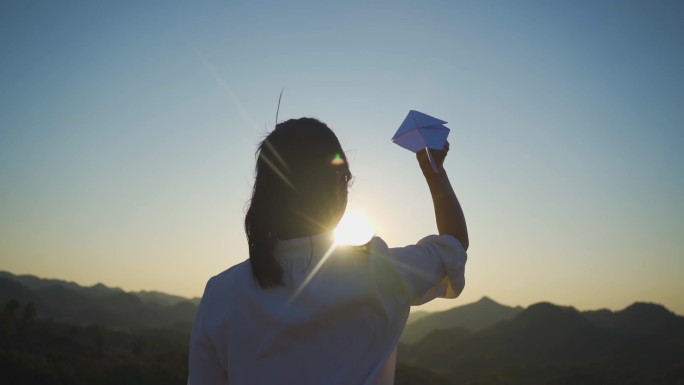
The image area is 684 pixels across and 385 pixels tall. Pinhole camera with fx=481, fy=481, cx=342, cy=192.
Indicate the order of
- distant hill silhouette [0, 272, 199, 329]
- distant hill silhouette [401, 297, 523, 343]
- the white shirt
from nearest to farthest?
the white shirt → distant hill silhouette [0, 272, 199, 329] → distant hill silhouette [401, 297, 523, 343]

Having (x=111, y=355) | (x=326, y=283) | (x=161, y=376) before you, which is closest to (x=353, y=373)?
(x=326, y=283)

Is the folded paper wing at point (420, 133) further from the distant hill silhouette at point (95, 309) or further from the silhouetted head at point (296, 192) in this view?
the distant hill silhouette at point (95, 309)

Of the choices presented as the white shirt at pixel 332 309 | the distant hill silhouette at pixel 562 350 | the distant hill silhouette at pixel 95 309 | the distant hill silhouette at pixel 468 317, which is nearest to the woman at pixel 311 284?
the white shirt at pixel 332 309

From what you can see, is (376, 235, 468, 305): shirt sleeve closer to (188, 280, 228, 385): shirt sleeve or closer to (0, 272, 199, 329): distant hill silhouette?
(188, 280, 228, 385): shirt sleeve

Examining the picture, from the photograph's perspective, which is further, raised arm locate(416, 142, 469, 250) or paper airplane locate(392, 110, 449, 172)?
paper airplane locate(392, 110, 449, 172)

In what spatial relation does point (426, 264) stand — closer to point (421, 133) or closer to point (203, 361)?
point (421, 133)

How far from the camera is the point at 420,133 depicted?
1896 millimetres

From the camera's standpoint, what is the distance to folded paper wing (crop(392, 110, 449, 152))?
74.2 inches

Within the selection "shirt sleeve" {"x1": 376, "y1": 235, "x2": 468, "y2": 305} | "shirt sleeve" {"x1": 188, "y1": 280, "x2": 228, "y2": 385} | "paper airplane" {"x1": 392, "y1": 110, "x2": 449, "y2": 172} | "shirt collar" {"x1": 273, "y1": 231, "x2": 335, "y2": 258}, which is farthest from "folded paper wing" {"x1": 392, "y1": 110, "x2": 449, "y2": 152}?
"shirt sleeve" {"x1": 188, "y1": 280, "x2": 228, "y2": 385}

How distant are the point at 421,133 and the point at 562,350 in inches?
2989

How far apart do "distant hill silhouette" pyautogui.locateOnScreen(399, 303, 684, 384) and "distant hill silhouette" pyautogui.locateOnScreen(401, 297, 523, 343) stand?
3277 centimetres

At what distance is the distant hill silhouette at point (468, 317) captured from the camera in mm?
122625

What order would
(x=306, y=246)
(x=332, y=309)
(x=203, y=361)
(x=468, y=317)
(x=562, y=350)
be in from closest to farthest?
(x=332, y=309) → (x=306, y=246) → (x=203, y=361) → (x=562, y=350) → (x=468, y=317)

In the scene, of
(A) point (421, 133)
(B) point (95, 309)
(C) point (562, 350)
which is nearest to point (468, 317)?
(C) point (562, 350)
